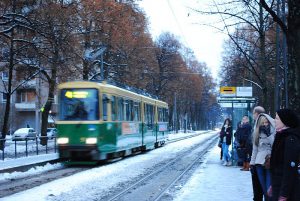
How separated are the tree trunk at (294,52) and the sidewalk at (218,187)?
128 inches

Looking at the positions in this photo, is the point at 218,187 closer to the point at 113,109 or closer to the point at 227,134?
the point at 227,134

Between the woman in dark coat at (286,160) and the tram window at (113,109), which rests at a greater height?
the tram window at (113,109)

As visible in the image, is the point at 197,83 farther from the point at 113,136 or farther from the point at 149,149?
the point at 113,136

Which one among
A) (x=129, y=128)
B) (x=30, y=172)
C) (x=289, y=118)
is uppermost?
(x=289, y=118)

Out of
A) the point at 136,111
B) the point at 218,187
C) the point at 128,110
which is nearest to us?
the point at 218,187

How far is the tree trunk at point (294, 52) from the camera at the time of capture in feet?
27.7

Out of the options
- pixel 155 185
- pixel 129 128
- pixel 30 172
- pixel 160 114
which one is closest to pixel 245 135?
pixel 155 185

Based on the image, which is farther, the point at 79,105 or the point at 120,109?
the point at 120,109

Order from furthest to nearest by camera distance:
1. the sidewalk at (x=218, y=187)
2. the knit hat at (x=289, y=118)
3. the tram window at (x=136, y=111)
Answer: the tram window at (x=136, y=111), the sidewalk at (x=218, y=187), the knit hat at (x=289, y=118)

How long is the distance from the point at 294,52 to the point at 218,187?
5219 millimetres

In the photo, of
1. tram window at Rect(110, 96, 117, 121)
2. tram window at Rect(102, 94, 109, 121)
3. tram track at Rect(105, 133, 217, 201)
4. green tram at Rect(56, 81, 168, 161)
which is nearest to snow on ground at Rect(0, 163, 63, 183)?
green tram at Rect(56, 81, 168, 161)

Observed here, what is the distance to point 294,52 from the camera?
8594mm

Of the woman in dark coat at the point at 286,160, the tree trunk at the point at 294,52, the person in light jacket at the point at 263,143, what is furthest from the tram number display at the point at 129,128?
the woman in dark coat at the point at 286,160

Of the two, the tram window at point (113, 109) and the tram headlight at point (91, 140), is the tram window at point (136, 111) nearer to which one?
the tram window at point (113, 109)
